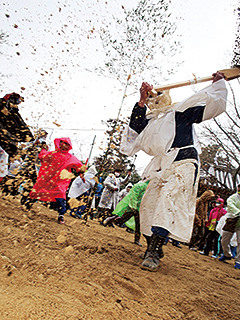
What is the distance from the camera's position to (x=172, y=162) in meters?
2.58

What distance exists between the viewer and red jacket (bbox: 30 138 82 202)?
4496 millimetres

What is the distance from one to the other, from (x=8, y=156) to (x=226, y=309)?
159 inches

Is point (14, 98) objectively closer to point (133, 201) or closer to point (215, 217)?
point (133, 201)

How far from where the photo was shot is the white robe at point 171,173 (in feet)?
7.57

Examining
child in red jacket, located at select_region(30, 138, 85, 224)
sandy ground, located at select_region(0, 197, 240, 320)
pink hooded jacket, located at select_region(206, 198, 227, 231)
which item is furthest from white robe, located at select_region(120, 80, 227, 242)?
pink hooded jacket, located at select_region(206, 198, 227, 231)

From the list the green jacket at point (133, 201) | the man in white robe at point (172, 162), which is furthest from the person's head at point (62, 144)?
the man in white robe at point (172, 162)

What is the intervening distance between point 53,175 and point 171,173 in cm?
295

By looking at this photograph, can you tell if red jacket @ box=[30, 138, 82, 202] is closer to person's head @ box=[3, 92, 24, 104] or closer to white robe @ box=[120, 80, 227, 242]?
person's head @ box=[3, 92, 24, 104]

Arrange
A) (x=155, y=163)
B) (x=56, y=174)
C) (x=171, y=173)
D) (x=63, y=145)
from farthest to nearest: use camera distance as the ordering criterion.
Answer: (x=63, y=145) < (x=56, y=174) < (x=155, y=163) < (x=171, y=173)

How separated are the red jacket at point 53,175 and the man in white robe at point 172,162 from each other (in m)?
2.01

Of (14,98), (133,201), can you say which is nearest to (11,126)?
(14,98)

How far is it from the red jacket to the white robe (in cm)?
208

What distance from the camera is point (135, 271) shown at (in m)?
2.11

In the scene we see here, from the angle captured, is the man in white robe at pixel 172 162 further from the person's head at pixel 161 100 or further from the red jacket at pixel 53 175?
the red jacket at pixel 53 175
